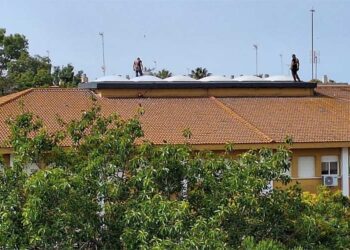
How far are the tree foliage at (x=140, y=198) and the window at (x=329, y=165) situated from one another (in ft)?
50.9

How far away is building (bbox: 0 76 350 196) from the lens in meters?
26.4

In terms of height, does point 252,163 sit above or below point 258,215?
above

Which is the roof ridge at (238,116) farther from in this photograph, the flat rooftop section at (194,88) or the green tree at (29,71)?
the green tree at (29,71)

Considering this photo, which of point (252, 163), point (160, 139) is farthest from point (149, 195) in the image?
point (160, 139)

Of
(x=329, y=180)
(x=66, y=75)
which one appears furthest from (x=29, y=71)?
(x=329, y=180)

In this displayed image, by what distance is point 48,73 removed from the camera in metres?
52.2

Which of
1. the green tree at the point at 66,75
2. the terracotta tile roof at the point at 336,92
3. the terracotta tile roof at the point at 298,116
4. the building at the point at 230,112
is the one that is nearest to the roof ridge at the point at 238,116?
the building at the point at 230,112

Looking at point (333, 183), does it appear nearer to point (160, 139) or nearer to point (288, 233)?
point (160, 139)

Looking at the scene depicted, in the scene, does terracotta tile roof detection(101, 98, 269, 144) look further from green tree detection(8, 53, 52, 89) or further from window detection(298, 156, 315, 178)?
green tree detection(8, 53, 52, 89)

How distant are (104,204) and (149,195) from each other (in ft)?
2.80

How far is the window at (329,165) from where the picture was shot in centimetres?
2756

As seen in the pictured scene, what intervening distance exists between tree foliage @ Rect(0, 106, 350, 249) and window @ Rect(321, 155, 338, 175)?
15526 mm

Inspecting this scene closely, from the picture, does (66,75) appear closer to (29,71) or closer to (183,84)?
(29,71)

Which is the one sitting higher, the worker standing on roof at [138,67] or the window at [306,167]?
the worker standing on roof at [138,67]
